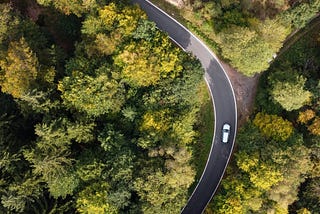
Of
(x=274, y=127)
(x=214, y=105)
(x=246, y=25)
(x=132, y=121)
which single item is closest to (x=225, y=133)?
(x=214, y=105)

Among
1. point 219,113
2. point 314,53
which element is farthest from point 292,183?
point 314,53

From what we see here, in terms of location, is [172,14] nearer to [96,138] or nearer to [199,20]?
[199,20]

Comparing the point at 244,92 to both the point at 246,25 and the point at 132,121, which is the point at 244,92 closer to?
the point at 246,25

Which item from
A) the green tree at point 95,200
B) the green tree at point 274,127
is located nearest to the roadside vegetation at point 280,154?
the green tree at point 274,127

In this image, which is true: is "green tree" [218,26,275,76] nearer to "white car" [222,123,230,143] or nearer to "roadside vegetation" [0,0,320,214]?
"roadside vegetation" [0,0,320,214]

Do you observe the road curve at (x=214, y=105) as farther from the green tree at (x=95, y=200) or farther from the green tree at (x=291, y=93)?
the green tree at (x=95, y=200)
